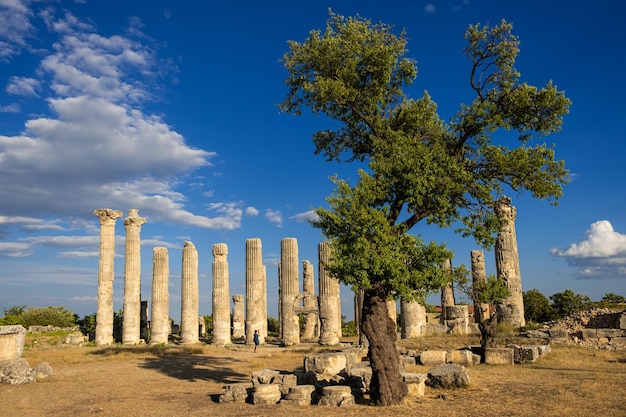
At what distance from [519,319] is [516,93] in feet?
60.8

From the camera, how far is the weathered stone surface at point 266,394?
49.0 feet

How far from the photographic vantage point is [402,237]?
14.6m

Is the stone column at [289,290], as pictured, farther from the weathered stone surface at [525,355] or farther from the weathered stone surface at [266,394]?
the weathered stone surface at [266,394]

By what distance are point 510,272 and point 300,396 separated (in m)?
19.3

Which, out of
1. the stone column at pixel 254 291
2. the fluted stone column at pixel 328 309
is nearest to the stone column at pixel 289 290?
the stone column at pixel 254 291

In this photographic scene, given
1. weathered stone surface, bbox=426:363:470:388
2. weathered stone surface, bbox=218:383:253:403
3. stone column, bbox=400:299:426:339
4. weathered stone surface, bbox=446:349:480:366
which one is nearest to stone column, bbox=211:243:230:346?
stone column, bbox=400:299:426:339

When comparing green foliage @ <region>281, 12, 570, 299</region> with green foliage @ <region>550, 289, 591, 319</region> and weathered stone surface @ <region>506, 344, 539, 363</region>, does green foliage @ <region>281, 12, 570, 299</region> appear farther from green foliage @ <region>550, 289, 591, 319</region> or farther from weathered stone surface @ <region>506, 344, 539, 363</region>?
green foliage @ <region>550, 289, 591, 319</region>

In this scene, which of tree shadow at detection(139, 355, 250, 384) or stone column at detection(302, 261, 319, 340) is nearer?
tree shadow at detection(139, 355, 250, 384)

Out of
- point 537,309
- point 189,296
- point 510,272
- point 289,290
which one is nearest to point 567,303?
point 537,309

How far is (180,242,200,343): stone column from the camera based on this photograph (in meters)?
39.4

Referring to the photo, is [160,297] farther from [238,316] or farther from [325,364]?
[325,364]

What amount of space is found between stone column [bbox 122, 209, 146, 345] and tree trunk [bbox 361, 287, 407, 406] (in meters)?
29.4

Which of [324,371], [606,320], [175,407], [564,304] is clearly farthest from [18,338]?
[564,304]

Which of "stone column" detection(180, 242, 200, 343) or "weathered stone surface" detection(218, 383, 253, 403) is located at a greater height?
"stone column" detection(180, 242, 200, 343)
